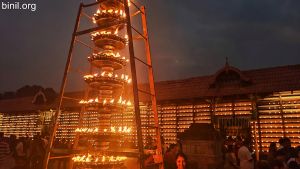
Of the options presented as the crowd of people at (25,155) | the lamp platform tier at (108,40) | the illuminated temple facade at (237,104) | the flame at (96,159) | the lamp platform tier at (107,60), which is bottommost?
the crowd of people at (25,155)

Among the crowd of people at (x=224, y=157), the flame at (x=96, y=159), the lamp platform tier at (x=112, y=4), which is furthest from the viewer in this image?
the crowd of people at (x=224, y=157)

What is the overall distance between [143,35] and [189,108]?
12524mm

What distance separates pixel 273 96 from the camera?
1573cm

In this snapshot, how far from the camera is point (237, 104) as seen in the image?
17.0 m

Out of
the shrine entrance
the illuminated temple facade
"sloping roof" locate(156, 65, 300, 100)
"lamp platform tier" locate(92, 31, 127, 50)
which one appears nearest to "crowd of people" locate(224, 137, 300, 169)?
the illuminated temple facade

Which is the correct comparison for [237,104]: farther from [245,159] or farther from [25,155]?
[25,155]

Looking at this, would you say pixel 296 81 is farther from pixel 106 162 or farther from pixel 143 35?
pixel 106 162

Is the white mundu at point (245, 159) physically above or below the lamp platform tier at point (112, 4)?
below

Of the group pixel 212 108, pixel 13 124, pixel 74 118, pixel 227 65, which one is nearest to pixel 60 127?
pixel 74 118

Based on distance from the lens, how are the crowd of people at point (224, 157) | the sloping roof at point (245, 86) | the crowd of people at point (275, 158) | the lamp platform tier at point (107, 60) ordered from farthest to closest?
the sloping roof at point (245, 86) < the crowd of people at point (224, 157) < the crowd of people at point (275, 158) < the lamp platform tier at point (107, 60)

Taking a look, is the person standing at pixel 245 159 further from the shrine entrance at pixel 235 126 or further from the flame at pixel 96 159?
the shrine entrance at pixel 235 126

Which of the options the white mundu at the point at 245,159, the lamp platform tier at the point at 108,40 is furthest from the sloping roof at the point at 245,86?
the lamp platform tier at the point at 108,40

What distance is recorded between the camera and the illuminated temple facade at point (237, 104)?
15.2 meters

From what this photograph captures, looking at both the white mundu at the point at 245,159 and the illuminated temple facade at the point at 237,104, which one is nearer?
the white mundu at the point at 245,159
